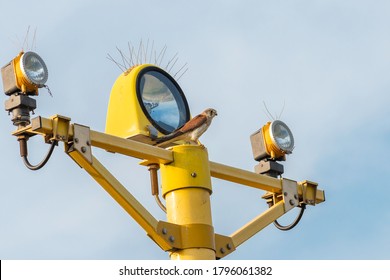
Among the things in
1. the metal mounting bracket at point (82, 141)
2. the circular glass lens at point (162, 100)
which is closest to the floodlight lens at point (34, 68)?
the metal mounting bracket at point (82, 141)

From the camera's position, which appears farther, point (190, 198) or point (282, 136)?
point (282, 136)

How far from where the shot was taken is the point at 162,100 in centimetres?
1323

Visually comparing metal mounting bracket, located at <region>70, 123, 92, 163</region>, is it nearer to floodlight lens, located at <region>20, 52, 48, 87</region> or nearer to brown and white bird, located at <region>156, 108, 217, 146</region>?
floodlight lens, located at <region>20, 52, 48, 87</region>

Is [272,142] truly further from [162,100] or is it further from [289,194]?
[162,100]

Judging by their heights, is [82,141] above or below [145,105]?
below

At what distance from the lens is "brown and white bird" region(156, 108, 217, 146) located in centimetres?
1268

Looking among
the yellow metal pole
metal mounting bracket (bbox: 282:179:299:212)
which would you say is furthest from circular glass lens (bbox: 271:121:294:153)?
the yellow metal pole

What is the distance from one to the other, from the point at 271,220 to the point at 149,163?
1337 millimetres

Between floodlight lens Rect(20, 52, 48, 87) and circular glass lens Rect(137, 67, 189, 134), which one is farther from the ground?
circular glass lens Rect(137, 67, 189, 134)

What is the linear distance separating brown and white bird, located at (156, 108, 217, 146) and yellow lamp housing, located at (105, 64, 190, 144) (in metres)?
0.12

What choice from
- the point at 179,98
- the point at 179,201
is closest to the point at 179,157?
the point at 179,201

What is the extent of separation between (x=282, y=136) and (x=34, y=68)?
289cm

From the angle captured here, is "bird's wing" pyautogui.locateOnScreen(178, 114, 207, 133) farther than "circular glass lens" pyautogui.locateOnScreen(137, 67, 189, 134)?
No

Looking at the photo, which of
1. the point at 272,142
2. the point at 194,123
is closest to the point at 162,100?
the point at 194,123
